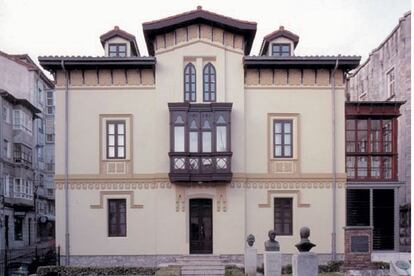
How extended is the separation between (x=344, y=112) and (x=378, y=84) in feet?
23.3

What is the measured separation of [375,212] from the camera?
17469 mm

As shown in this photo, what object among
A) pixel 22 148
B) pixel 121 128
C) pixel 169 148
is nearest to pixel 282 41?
pixel 169 148

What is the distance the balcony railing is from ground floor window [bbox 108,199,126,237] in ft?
6.92

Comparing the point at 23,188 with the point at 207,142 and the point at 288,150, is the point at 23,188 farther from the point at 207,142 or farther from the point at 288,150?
the point at 288,150

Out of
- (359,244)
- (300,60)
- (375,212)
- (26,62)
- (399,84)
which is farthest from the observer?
(26,62)

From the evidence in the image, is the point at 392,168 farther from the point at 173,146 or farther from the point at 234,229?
the point at 173,146

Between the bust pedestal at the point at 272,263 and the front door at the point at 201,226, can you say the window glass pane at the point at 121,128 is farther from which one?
the bust pedestal at the point at 272,263

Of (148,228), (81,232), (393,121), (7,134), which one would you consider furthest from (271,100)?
(7,134)

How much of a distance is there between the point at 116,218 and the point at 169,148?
2882mm

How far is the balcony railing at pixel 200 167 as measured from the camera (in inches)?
611

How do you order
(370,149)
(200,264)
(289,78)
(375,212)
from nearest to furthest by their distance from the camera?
(200,264), (289,78), (375,212), (370,149)

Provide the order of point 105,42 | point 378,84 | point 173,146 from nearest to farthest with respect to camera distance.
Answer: point 173,146, point 105,42, point 378,84

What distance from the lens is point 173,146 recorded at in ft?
51.4

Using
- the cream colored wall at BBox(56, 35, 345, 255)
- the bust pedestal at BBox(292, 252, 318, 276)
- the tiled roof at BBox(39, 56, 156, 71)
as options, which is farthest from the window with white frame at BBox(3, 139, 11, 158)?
the bust pedestal at BBox(292, 252, 318, 276)
